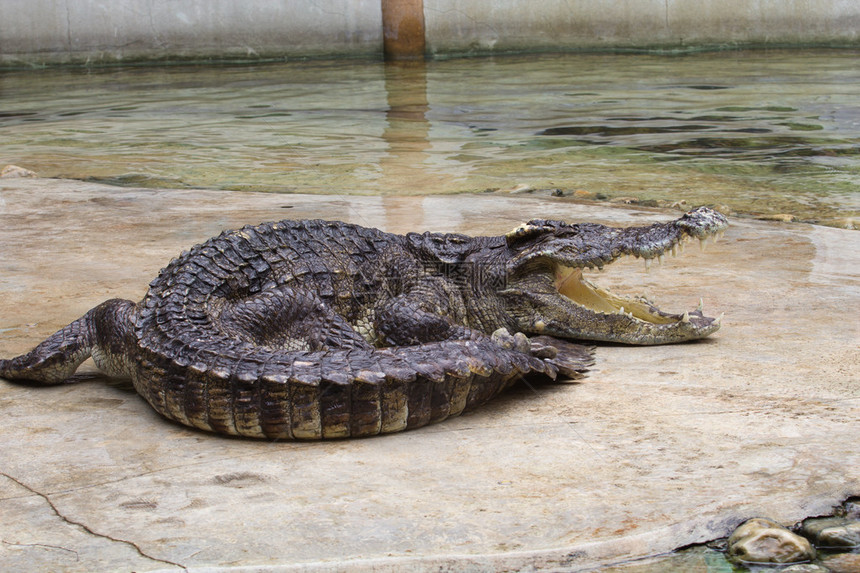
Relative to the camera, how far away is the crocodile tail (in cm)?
338

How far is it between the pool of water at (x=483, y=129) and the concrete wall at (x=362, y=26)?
36.0 inches

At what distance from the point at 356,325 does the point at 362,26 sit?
1529cm

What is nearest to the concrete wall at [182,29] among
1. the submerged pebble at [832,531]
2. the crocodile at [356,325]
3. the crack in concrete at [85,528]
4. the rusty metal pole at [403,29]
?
the rusty metal pole at [403,29]

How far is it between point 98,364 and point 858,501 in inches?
101

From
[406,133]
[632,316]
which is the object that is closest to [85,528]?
[632,316]

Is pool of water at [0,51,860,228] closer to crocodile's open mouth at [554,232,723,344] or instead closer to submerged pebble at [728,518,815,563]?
crocodile's open mouth at [554,232,723,344]

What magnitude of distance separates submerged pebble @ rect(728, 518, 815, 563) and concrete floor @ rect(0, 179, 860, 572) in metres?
0.06

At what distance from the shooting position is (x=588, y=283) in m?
4.13

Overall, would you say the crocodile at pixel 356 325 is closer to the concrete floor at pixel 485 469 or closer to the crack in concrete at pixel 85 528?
the concrete floor at pixel 485 469

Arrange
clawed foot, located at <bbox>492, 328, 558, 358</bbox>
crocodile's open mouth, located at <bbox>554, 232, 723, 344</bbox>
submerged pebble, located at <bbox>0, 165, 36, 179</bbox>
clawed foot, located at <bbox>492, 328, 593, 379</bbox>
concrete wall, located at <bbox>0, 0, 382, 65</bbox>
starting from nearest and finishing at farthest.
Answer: clawed foot, located at <bbox>492, 328, 593, 379</bbox> → clawed foot, located at <bbox>492, 328, 558, 358</bbox> → crocodile's open mouth, located at <bbox>554, 232, 723, 344</bbox> → submerged pebble, located at <bbox>0, 165, 36, 179</bbox> → concrete wall, located at <bbox>0, 0, 382, 65</bbox>

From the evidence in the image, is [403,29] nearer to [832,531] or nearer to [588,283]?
[588,283]

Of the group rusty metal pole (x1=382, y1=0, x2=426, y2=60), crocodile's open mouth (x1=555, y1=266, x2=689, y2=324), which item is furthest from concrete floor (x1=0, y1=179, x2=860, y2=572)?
rusty metal pole (x1=382, y1=0, x2=426, y2=60)

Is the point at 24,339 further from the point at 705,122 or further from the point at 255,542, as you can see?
the point at 705,122

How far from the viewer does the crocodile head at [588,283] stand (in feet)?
12.3
